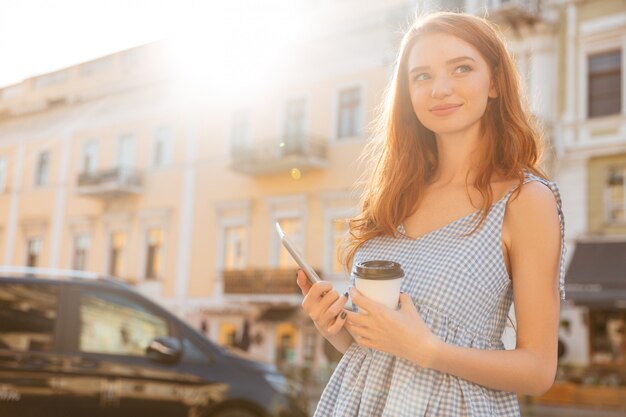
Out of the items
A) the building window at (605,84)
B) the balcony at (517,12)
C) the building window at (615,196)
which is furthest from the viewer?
the balcony at (517,12)

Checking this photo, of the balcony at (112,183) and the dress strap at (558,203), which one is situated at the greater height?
the balcony at (112,183)

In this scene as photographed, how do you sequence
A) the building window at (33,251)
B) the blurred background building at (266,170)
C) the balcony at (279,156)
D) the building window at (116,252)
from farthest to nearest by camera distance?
the building window at (33,251) < the building window at (116,252) < the balcony at (279,156) < the blurred background building at (266,170)

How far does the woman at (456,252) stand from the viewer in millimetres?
1582

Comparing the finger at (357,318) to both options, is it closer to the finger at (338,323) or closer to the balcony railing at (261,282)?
the finger at (338,323)

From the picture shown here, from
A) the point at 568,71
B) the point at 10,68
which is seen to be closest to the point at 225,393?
the point at 10,68

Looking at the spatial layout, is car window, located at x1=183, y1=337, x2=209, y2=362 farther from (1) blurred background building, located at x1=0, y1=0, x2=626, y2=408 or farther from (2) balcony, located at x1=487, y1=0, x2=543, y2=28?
(2) balcony, located at x1=487, y1=0, x2=543, y2=28

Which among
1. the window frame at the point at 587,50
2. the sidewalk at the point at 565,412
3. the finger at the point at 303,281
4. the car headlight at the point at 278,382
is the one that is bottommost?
the sidewalk at the point at 565,412

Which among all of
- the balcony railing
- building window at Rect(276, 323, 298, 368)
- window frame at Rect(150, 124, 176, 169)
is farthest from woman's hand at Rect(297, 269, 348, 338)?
window frame at Rect(150, 124, 176, 169)

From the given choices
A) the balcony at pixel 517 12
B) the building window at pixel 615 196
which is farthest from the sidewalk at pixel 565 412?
the balcony at pixel 517 12

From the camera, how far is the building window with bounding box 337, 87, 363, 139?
20922 mm

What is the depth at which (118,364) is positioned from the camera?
4918 mm

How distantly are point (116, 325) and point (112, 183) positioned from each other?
21577 mm

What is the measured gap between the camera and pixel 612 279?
621 inches

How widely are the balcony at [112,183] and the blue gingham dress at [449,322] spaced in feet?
82.3
